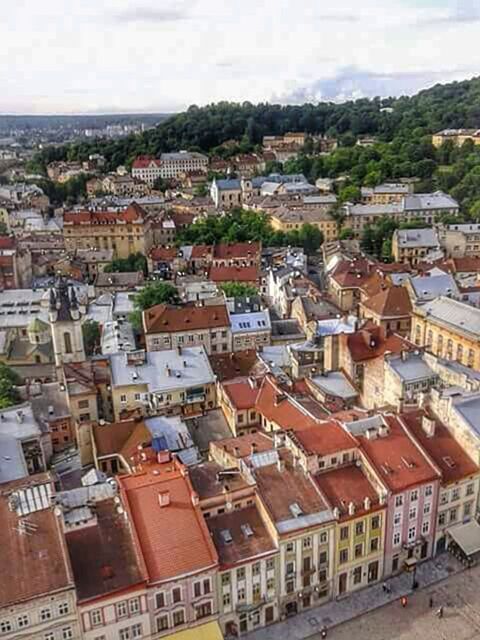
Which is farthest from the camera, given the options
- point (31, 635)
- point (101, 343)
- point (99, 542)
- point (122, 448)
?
point (101, 343)

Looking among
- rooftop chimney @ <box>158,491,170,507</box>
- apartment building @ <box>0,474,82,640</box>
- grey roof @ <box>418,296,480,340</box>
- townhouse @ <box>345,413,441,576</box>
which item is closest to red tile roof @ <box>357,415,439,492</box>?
townhouse @ <box>345,413,441,576</box>

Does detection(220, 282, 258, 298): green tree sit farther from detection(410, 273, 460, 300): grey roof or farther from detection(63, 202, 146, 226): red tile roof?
detection(63, 202, 146, 226): red tile roof

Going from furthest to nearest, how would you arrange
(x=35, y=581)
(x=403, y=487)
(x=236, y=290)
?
(x=236, y=290) → (x=403, y=487) → (x=35, y=581)

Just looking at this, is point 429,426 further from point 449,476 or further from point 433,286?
point 433,286

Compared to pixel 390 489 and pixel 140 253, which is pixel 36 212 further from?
pixel 390 489

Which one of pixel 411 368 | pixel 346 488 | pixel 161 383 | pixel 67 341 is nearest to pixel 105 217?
pixel 67 341

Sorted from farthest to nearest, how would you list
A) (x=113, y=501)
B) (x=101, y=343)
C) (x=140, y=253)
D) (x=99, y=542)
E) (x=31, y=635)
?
(x=140, y=253) < (x=101, y=343) < (x=113, y=501) < (x=99, y=542) < (x=31, y=635)

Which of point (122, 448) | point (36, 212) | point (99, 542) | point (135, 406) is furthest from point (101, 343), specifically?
point (36, 212)
